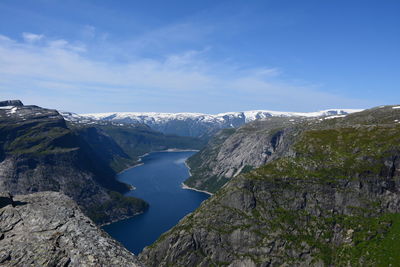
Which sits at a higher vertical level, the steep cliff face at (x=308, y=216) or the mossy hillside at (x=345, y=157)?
the mossy hillside at (x=345, y=157)

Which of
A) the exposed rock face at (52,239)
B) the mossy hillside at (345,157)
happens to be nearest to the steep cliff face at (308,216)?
the mossy hillside at (345,157)

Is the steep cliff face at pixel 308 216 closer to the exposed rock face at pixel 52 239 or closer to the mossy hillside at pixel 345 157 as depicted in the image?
the mossy hillside at pixel 345 157

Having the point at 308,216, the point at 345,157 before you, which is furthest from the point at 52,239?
the point at 345,157

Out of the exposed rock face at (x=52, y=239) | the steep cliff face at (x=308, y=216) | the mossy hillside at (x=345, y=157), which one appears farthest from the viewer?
the mossy hillside at (x=345, y=157)

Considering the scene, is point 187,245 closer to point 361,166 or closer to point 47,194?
point 361,166

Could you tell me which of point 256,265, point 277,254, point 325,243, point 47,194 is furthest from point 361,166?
point 47,194

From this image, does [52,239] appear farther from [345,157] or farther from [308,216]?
[345,157]
